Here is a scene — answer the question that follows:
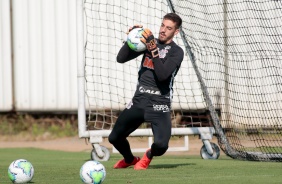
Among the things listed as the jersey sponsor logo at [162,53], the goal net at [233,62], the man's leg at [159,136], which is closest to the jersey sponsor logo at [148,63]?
the jersey sponsor logo at [162,53]

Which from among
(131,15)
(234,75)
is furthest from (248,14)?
(131,15)

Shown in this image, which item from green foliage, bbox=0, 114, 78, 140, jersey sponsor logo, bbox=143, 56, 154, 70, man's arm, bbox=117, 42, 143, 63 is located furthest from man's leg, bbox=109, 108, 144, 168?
green foliage, bbox=0, 114, 78, 140

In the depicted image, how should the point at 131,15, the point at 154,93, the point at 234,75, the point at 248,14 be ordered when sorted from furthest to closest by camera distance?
the point at 131,15 < the point at 234,75 < the point at 248,14 < the point at 154,93

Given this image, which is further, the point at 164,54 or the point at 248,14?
the point at 248,14

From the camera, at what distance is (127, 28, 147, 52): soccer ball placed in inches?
358

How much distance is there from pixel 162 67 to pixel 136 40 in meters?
0.42

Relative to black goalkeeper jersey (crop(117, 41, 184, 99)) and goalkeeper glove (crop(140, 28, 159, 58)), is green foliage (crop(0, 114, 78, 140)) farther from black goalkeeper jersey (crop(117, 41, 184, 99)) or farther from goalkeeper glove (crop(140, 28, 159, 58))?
goalkeeper glove (crop(140, 28, 159, 58))

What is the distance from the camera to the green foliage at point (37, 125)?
16703 mm

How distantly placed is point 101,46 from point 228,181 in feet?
24.8

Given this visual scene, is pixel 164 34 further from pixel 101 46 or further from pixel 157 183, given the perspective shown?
pixel 101 46

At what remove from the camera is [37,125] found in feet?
55.2

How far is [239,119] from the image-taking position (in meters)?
12.3

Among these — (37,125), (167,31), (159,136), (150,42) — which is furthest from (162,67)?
(37,125)

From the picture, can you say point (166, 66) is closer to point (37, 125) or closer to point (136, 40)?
point (136, 40)
